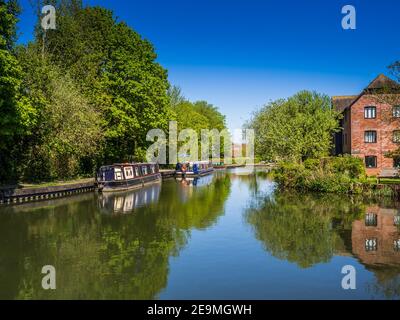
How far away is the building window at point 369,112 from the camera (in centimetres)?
4750

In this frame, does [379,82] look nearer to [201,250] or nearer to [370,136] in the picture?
[370,136]

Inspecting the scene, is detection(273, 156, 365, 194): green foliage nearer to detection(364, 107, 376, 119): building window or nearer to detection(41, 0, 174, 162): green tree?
detection(364, 107, 376, 119): building window

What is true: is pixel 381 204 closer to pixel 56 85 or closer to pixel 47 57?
pixel 56 85

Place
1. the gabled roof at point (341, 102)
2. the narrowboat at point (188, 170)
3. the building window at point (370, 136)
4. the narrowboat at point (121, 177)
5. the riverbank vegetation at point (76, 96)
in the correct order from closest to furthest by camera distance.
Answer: the riverbank vegetation at point (76, 96) → the narrowboat at point (121, 177) → the building window at point (370, 136) → the gabled roof at point (341, 102) → the narrowboat at point (188, 170)

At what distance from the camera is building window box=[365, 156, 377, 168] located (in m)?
47.2

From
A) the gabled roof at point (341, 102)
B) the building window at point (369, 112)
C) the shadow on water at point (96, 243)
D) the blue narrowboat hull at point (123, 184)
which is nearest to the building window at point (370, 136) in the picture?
the building window at point (369, 112)

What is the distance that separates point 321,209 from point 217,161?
82052mm

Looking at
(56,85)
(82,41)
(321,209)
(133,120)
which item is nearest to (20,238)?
(321,209)

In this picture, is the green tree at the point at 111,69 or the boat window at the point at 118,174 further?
the green tree at the point at 111,69

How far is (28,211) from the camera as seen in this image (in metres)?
27.2

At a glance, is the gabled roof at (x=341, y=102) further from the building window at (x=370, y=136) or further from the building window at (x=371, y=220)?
the building window at (x=371, y=220)

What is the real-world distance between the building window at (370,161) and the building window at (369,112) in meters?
4.74

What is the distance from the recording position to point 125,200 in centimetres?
3359

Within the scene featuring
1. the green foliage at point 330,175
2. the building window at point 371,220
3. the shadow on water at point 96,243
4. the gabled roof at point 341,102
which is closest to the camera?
the shadow on water at point 96,243
